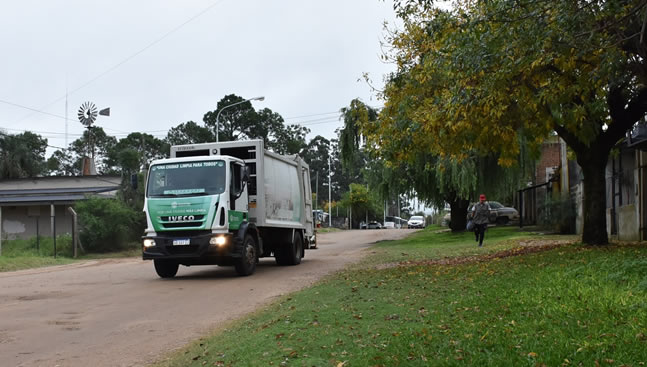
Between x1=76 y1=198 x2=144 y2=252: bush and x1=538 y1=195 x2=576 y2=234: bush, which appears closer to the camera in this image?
x1=538 y1=195 x2=576 y2=234: bush

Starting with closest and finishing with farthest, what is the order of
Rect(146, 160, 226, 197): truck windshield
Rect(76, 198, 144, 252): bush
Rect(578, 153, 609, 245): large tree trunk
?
Rect(146, 160, 226, 197): truck windshield
Rect(578, 153, 609, 245): large tree trunk
Rect(76, 198, 144, 252): bush

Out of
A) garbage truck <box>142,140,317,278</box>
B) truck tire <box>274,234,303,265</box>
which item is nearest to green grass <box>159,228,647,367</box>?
garbage truck <box>142,140,317,278</box>

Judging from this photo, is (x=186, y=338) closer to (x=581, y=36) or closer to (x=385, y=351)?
(x=385, y=351)

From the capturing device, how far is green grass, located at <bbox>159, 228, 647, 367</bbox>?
530cm

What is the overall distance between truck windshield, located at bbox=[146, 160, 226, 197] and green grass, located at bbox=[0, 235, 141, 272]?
7.80m

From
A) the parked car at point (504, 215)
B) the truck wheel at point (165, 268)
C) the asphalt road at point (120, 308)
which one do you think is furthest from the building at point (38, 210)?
the parked car at point (504, 215)

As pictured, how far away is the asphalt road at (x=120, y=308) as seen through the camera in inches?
291

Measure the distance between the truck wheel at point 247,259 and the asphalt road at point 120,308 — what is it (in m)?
0.25

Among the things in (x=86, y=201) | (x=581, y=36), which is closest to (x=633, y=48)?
(x=581, y=36)

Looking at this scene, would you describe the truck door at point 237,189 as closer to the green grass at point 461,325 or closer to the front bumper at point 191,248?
the front bumper at point 191,248

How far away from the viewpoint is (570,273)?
9711mm

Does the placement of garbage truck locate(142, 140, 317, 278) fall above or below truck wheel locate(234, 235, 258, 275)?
above

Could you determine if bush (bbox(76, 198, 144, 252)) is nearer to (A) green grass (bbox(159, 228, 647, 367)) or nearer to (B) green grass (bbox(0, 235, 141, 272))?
(B) green grass (bbox(0, 235, 141, 272))

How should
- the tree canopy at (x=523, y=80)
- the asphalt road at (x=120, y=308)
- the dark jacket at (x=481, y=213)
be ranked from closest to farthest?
1. the asphalt road at (x=120, y=308)
2. the tree canopy at (x=523, y=80)
3. the dark jacket at (x=481, y=213)
